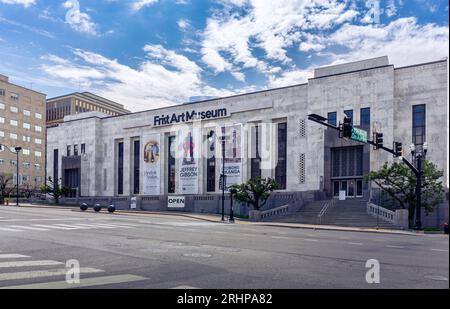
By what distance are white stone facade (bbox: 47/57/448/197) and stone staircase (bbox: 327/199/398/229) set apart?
24.6ft

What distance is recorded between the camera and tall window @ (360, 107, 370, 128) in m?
49.0

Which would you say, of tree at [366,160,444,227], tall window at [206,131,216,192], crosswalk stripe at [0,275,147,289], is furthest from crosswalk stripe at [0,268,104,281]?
tall window at [206,131,216,192]

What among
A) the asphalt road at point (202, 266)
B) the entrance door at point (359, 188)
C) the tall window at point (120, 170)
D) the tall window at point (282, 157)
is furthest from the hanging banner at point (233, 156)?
the asphalt road at point (202, 266)

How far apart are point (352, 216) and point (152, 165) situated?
38627 millimetres

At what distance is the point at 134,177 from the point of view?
71.4m

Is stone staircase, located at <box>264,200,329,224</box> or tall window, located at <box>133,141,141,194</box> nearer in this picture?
stone staircase, located at <box>264,200,329,224</box>

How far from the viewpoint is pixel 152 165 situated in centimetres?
6819

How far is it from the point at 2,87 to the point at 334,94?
101 meters

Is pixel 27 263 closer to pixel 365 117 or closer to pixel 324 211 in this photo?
pixel 324 211

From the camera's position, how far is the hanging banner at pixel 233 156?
5809 cm

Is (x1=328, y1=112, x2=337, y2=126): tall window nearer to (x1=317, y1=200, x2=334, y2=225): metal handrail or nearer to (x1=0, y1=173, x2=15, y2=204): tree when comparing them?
(x1=317, y1=200, x2=334, y2=225): metal handrail

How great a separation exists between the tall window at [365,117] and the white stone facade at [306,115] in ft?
1.62

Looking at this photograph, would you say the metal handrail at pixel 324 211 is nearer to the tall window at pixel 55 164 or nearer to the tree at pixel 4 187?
the tree at pixel 4 187
